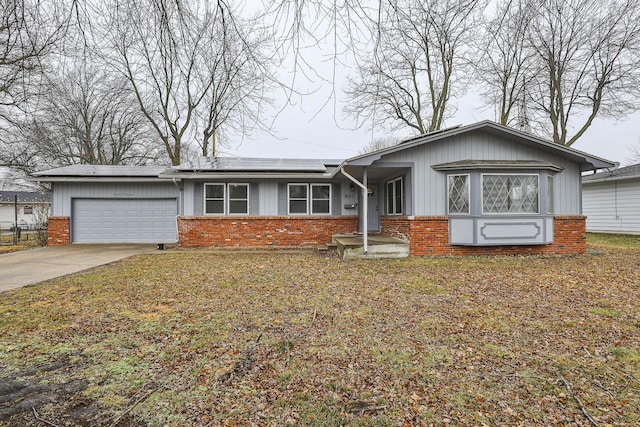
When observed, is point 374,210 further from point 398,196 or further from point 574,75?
point 574,75

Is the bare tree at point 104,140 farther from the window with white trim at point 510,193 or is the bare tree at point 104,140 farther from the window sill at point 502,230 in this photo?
the window with white trim at point 510,193

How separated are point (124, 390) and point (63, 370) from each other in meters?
0.82

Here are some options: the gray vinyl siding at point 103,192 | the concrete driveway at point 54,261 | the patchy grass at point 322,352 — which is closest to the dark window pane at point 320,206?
the gray vinyl siding at point 103,192

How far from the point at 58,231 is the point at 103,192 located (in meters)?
2.34

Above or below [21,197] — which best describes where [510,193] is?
below

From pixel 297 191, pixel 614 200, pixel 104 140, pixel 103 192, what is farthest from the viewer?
pixel 104 140

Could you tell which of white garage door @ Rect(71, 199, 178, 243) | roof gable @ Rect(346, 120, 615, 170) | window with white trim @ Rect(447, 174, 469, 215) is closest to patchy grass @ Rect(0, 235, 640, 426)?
window with white trim @ Rect(447, 174, 469, 215)

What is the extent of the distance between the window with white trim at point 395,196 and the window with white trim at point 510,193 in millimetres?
2484

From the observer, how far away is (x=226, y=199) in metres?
12.2

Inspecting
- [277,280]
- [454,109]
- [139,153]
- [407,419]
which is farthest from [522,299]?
[139,153]

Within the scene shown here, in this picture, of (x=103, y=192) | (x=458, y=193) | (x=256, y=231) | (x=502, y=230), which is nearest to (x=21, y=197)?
(x=103, y=192)

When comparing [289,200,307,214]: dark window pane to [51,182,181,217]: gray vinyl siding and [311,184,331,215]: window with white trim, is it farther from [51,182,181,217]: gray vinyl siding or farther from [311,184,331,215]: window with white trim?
[51,182,181,217]: gray vinyl siding

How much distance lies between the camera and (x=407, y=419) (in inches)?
85.8

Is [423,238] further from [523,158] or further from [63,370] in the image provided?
[63,370]
